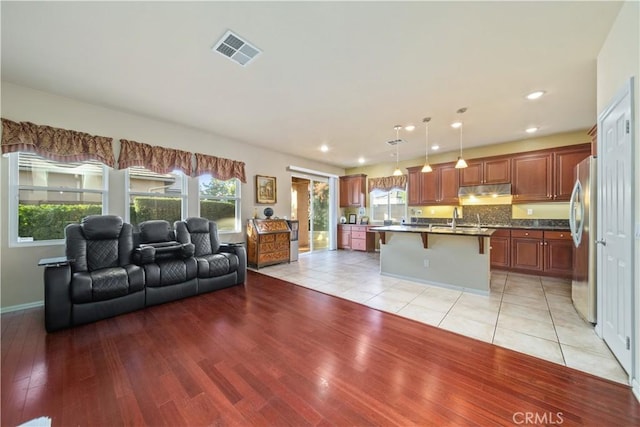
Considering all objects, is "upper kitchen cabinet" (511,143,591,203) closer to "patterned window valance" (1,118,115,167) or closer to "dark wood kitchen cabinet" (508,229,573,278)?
"dark wood kitchen cabinet" (508,229,573,278)

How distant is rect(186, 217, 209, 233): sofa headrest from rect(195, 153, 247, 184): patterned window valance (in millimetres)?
989

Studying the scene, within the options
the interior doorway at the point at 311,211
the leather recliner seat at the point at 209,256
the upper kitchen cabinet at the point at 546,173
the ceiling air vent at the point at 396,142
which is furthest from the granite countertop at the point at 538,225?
the leather recliner seat at the point at 209,256

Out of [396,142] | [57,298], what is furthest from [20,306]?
[396,142]

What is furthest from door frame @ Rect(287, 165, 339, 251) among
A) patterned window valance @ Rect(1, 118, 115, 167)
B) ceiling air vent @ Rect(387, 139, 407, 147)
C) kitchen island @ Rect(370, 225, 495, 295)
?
patterned window valance @ Rect(1, 118, 115, 167)

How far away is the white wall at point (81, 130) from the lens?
288 cm

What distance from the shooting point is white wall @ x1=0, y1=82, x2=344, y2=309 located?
2.88 meters

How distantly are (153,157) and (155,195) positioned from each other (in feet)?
2.13

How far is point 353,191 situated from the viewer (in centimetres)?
768

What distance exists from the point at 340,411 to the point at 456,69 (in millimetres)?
3265

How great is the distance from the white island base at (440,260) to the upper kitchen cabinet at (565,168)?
7.91 ft

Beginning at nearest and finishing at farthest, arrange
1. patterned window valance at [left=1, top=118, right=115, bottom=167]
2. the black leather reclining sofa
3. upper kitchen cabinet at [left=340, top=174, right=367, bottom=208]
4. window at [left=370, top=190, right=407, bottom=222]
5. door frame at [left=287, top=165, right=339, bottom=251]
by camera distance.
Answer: the black leather reclining sofa, patterned window valance at [left=1, top=118, right=115, bottom=167], window at [left=370, top=190, right=407, bottom=222], upper kitchen cabinet at [left=340, top=174, right=367, bottom=208], door frame at [left=287, top=165, right=339, bottom=251]

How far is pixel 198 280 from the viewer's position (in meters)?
3.46

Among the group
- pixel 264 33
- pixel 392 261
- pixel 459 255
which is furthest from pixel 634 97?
pixel 392 261

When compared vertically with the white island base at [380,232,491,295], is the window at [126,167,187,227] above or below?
above
